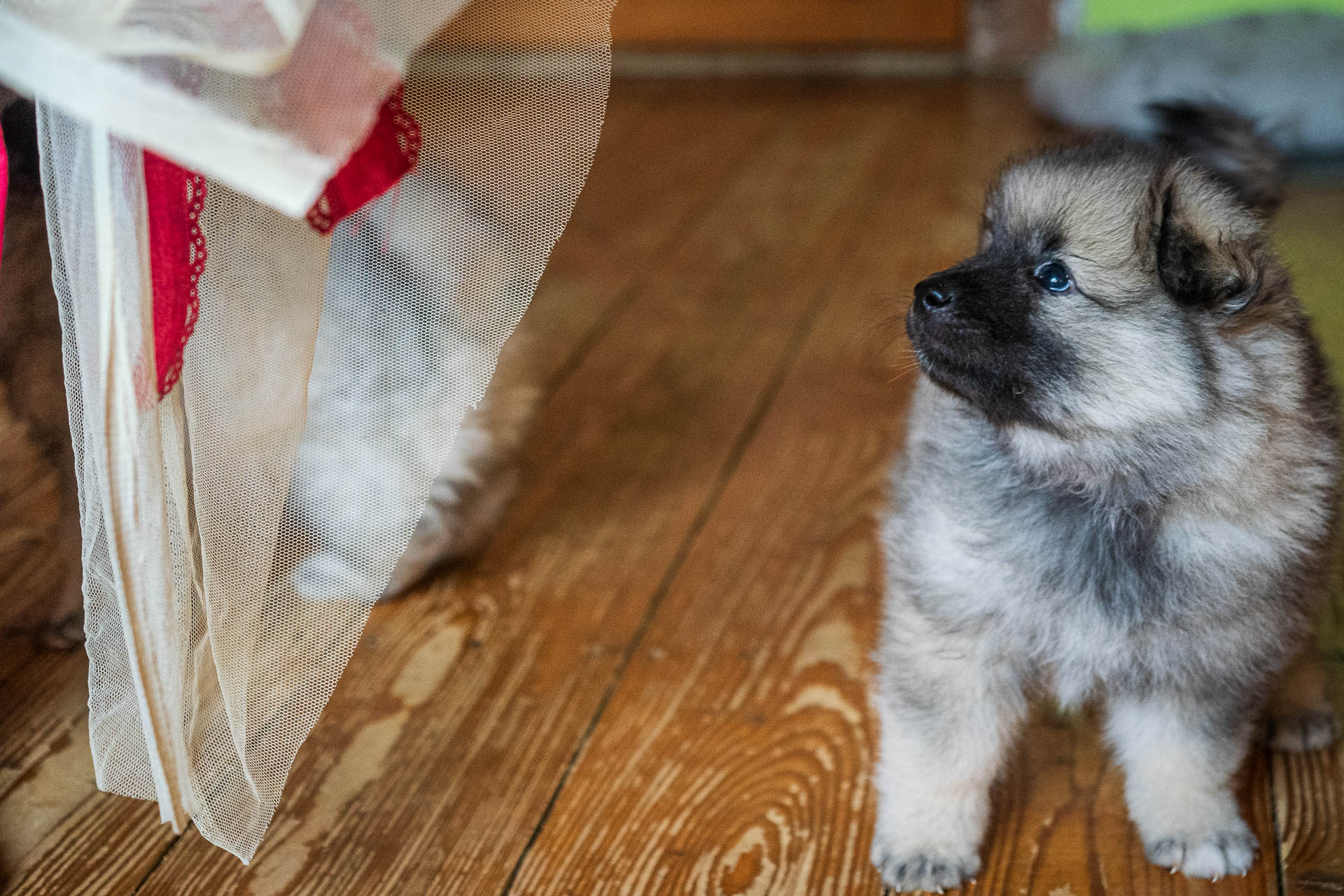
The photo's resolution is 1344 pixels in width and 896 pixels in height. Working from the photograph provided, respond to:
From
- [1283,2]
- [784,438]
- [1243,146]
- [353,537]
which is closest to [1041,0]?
[1283,2]

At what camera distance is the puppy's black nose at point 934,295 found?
3.29ft

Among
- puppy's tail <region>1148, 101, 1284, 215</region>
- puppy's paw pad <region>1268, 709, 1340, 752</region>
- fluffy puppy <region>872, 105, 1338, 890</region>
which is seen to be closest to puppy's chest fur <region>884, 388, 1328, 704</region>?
fluffy puppy <region>872, 105, 1338, 890</region>

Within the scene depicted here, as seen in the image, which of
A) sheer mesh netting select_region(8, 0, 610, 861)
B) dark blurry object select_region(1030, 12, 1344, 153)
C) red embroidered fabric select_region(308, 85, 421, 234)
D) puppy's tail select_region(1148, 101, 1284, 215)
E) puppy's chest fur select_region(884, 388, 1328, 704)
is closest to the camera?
sheer mesh netting select_region(8, 0, 610, 861)

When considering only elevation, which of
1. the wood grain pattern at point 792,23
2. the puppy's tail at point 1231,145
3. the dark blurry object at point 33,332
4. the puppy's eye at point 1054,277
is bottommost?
the wood grain pattern at point 792,23

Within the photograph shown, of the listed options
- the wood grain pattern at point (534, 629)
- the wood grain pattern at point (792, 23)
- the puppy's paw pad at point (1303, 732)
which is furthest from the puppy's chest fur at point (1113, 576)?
the wood grain pattern at point (792, 23)

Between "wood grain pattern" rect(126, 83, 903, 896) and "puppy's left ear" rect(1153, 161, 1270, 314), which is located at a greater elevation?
"puppy's left ear" rect(1153, 161, 1270, 314)

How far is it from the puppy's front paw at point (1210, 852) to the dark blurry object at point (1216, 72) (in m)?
2.12

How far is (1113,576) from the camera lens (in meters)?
1.01

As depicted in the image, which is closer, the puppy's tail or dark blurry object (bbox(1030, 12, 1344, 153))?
the puppy's tail

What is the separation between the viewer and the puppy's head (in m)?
0.94

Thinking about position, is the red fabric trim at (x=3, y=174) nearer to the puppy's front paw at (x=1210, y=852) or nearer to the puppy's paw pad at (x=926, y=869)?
the puppy's paw pad at (x=926, y=869)

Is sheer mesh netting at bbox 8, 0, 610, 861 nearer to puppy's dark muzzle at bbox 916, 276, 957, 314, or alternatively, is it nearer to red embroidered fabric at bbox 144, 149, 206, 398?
red embroidered fabric at bbox 144, 149, 206, 398

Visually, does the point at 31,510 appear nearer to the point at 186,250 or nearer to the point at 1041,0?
the point at 186,250

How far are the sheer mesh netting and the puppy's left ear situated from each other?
44cm
